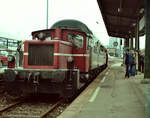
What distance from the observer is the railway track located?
6844 mm

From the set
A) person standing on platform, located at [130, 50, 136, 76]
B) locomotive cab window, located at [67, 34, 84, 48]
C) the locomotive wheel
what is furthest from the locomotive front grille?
person standing on platform, located at [130, 50, 136, 76]

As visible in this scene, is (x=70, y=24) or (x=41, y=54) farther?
(x=70, y=24)

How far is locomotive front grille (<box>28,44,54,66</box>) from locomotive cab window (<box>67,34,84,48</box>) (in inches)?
65.4

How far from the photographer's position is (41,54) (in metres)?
8.75

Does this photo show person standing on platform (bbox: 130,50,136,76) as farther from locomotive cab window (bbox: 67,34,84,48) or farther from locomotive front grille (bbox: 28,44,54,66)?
locomotive front grille (bbox: 28,44,54,66)

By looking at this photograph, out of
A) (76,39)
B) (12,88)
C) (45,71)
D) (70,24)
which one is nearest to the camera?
(45,71)

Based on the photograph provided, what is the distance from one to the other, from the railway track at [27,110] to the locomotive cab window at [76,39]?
3024mm

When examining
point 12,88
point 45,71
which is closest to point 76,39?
point 45,71

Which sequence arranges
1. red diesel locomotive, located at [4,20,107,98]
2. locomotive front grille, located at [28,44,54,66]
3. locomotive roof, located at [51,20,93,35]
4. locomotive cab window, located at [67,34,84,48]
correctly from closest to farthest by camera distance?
1. red diesel locomotive, located at [4,20,107,98]
2. locomotive front grille, located at [28,44,54,66]
3. locomotive cab window, located at [67,34,84,48]
4. locomotive roof, located at [51,20,93,35]

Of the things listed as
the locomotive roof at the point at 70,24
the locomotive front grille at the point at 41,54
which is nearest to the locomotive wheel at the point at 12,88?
the locomotive front grille at the point at 41,54

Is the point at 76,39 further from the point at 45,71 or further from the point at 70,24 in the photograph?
the point at 45,71

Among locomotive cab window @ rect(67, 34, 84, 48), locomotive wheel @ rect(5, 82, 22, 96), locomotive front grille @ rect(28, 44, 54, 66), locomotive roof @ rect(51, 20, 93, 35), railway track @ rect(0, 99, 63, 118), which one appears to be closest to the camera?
railway track @ rect(0, 99, 63, 118)

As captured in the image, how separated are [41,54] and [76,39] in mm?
2289

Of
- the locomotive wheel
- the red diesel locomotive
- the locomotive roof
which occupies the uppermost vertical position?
the locomotive roof
